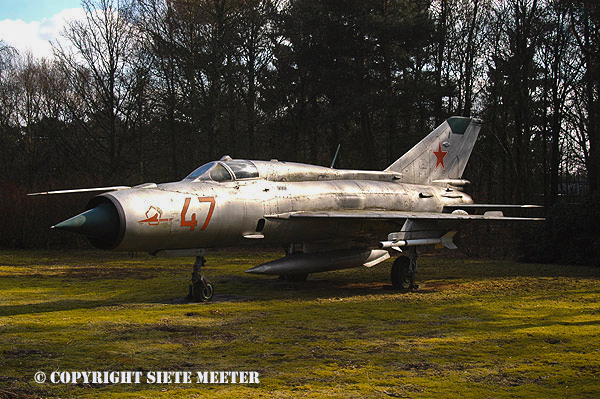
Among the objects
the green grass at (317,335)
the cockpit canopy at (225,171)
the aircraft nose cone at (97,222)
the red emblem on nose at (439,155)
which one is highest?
the red emblem on nose at (439,155)

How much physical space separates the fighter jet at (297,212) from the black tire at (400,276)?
21mm

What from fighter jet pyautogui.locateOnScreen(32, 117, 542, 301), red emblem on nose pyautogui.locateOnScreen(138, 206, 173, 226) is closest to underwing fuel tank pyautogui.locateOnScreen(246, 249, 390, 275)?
fighter jet pyautogui.locateOnScreen(32, 117, 542, 301)

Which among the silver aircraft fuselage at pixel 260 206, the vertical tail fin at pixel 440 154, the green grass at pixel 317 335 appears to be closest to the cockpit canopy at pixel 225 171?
the silver aircraft fuselage at pixel 260 206

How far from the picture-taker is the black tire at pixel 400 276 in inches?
468

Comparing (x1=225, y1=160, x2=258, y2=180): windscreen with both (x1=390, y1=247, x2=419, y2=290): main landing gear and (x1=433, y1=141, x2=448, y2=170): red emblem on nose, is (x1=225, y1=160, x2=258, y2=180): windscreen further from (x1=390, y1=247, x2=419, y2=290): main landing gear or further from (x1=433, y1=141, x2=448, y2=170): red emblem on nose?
(x1=433, y1=141, x2=448, y2=170): red emblem on nose

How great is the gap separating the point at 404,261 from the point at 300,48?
17.7 m

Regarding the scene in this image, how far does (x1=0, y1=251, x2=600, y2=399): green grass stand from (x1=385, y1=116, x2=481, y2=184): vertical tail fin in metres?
2.64

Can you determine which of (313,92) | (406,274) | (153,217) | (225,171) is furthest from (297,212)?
(313,92)

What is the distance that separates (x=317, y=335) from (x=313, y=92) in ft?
77.1

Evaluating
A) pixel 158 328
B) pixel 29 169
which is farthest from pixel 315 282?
pixel 29 169

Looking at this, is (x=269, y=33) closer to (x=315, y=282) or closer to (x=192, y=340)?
(x=315, y=282)

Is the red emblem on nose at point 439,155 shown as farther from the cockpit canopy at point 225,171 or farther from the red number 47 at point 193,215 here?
the red number 47 at point 193,215

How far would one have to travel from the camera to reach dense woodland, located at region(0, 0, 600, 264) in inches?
990

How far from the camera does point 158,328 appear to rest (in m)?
7.70
